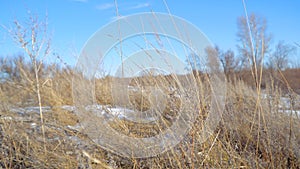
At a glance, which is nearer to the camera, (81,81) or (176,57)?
(176,57)

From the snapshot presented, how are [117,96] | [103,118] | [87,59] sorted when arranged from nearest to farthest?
[87,59], [103,118], [117,96]

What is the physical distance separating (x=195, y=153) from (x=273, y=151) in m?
0.59

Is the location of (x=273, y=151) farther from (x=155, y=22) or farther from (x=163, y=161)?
(x=155, y=22)

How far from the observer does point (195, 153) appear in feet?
3.61

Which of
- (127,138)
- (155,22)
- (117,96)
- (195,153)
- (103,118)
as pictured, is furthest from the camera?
(117,96)

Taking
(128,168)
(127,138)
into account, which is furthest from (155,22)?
(128,168)

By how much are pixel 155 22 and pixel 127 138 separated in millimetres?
817

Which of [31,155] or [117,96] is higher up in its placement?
[117,96]

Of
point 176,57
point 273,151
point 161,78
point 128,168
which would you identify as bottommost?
point 128,168

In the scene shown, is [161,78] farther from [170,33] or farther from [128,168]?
[128,168]

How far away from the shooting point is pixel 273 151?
4.33 feet

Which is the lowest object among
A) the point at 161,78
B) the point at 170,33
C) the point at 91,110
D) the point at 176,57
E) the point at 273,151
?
the point at 273,151

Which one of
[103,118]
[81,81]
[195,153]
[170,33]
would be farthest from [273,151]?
[81,81]

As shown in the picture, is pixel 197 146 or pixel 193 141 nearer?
pixel 193 141
